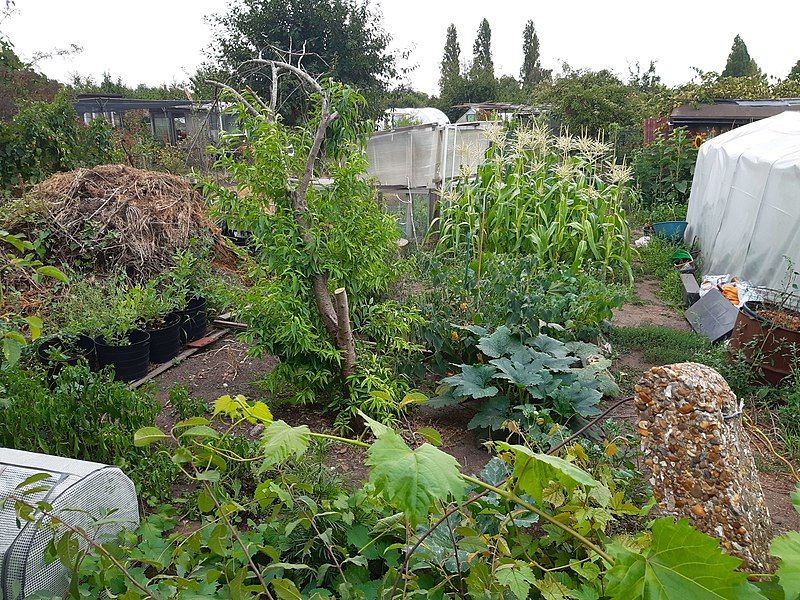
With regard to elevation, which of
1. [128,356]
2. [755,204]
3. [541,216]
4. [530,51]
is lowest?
[128,356]

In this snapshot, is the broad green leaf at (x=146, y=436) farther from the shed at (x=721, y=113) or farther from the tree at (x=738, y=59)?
the tree at (x=738, y=59)

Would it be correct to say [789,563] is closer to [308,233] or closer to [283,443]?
[283,443]

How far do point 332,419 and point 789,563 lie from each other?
3358mm

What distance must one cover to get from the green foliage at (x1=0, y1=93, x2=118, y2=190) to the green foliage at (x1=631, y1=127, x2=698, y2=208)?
32.1ft

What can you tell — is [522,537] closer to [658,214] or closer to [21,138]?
[21,138]

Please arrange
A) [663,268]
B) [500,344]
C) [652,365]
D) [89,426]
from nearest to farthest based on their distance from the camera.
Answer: [89,426], [500,344], [652,365], [663,268]

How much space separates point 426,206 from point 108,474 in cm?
716

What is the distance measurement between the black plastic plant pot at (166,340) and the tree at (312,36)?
29.8 feet

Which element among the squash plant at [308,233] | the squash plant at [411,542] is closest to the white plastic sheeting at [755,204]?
the squash plant at [308,233]

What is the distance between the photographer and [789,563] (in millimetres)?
875

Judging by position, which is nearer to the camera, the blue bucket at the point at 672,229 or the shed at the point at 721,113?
the blue bucket at the point at 672,229

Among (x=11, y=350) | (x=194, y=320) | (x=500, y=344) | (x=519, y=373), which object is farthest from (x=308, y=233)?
(x=194, y=320)

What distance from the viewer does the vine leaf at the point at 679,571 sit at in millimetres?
874

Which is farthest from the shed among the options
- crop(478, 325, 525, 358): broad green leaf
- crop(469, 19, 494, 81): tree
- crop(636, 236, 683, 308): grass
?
crop(469, 19, 494, 81): tree
